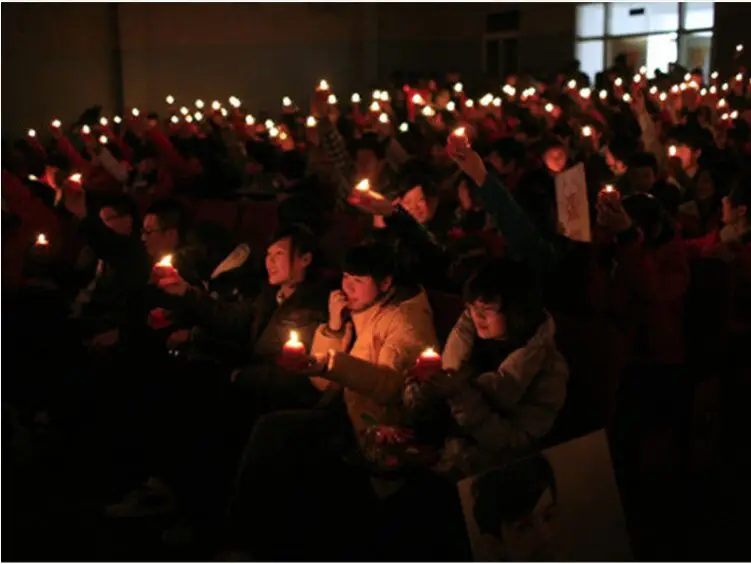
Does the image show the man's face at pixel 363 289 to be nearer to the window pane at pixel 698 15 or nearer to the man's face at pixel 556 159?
the man's face at pixel 556 159

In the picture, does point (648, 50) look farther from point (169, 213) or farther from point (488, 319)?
point (488, 319)

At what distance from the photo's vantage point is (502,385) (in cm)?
314

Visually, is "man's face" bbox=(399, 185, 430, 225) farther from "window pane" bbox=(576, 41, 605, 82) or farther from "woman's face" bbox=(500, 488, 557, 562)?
"window pane" bbox=(576, 41, 605, 82)

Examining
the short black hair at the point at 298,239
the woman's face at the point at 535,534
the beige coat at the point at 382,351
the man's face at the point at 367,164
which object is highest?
the man's face at the point at 367,164

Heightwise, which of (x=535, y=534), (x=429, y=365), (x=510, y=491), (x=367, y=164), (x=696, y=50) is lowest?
(x=535, y=534)

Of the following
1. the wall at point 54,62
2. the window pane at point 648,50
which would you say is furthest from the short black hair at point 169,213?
the window pane at point 648,50

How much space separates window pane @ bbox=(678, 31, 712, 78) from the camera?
61.6 feet

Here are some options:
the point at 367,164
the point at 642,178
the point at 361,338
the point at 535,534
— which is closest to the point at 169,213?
the point at 361,338

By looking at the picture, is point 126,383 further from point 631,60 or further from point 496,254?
point 631,60

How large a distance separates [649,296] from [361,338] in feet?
4.32

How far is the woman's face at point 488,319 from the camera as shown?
125 inches

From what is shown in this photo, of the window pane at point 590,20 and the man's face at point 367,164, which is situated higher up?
the window pane at point 590,20

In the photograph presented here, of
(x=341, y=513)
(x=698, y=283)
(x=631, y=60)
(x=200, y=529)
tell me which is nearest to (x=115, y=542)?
(x=200, y=529)

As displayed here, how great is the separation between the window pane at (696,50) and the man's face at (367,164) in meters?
13.5
